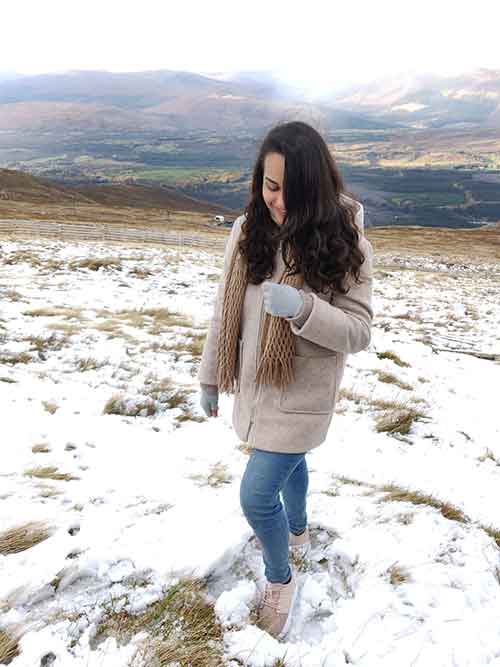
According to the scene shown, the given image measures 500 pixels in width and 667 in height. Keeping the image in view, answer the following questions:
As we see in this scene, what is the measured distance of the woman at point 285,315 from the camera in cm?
172

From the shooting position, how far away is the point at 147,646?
1830 millimetres

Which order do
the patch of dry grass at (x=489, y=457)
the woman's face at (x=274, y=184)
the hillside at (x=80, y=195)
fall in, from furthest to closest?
1. the hillside at (x=80, y=195)
2. the patch of dry grass at (x=489, y=457)
3. the woman's face at (x=274, y=184)

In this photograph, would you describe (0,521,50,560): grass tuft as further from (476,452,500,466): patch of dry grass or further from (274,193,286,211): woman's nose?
(476,452,500,466): patch of dry grass

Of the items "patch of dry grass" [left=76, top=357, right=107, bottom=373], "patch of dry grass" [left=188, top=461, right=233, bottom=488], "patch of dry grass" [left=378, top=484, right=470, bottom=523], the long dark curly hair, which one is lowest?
"patch of dry grass" [left=76, top=357, right=107, bottom=373]

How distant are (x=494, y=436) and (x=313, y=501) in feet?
9.57

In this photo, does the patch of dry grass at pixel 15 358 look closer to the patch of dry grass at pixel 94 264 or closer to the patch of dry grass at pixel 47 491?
the patch of dry grass at pixel 47 491

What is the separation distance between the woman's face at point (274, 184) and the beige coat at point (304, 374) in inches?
7.4

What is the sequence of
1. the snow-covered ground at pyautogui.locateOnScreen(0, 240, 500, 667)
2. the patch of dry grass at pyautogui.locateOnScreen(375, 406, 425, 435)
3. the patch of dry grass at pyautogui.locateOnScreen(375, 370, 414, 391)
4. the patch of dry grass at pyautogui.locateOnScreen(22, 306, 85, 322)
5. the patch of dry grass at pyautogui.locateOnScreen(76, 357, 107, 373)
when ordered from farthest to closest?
the patch of dry grass at pyautogui.locateOnScreen(22, 306, 85, 322)
the patch of dry grass at pyautogui.locateOnScreen(375, 370, 414, 391)
the patch of dry grass at pyautogui.locateOnScreen(76, 357, 107, 373)
the patch of dry grass at pyautogui.locateOnScreen(375, 406, 425, 435)
the snow-covered ground at pyautogui.locateOnScreen(0, 240, 500, 667)

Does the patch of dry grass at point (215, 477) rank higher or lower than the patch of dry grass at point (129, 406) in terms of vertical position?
higher

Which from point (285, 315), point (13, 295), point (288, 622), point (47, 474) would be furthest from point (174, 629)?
point (13, 295)

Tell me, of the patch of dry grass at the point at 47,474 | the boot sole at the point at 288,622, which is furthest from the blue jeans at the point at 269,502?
the patch of dry grass at the point at 47,474

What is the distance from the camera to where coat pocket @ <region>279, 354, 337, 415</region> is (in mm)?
1874

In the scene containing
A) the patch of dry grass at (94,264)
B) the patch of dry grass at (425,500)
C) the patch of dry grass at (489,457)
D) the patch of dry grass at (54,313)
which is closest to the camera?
the patch of dry grass at (425,500)

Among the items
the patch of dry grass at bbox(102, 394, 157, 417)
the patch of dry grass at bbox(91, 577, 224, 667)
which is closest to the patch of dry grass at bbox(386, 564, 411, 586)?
the patch of dry grass at bbox(91, 577, 224, 667)
